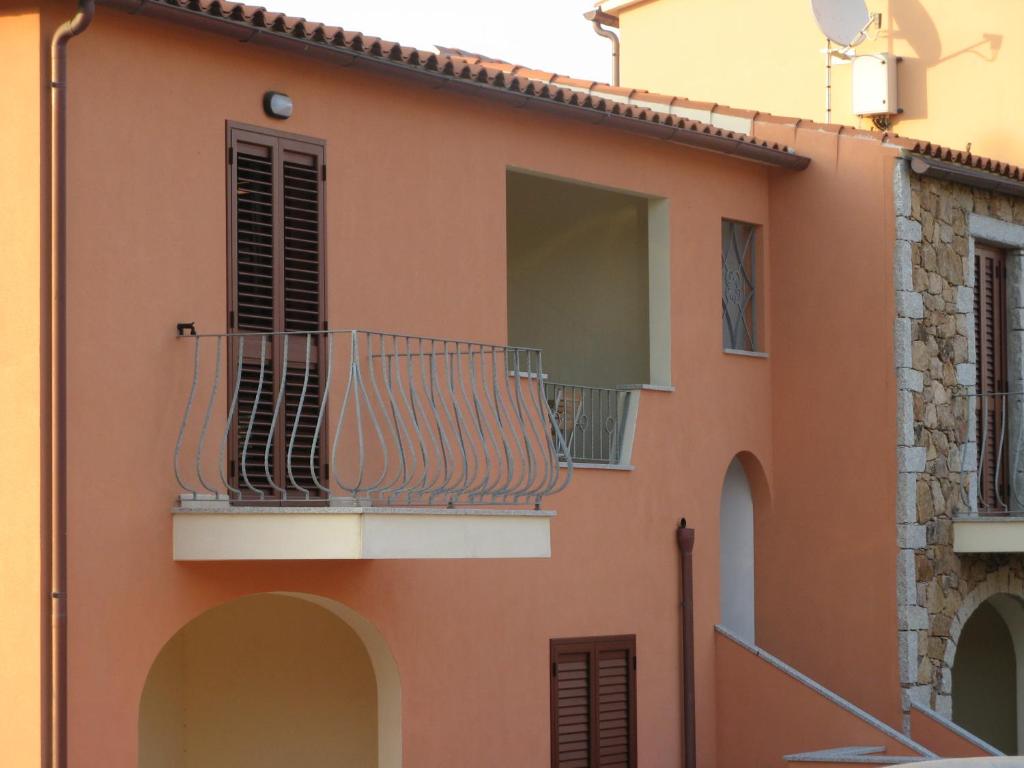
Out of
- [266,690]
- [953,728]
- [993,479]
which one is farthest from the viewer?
[993,479]

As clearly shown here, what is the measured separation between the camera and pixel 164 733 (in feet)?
45.3

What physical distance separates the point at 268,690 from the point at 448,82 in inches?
199

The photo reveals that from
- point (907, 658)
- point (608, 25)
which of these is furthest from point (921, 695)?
point (608, 25)

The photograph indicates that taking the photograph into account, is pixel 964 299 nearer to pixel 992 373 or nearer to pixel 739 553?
pixel 992 373

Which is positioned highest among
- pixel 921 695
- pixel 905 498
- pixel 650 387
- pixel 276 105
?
pixel 276 105

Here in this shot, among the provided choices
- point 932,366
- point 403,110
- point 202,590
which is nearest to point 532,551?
point 202,590

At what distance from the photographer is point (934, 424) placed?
15.9 m

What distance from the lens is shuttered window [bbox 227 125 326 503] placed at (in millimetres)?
11484

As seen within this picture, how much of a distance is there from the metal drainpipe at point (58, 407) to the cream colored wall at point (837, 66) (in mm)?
10920

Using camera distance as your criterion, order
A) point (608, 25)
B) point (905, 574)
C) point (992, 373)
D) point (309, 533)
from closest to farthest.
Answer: point (309, 533)
point (905, 574)
point (992, 373)
point (608, 25)

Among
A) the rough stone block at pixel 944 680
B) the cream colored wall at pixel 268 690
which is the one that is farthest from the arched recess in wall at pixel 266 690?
the rough stone block at pixel 944 680

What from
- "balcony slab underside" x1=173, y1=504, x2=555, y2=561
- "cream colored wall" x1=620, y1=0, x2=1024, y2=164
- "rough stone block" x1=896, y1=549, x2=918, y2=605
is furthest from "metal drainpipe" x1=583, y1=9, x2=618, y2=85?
"balcony slab underside" x1=173, y1=504, x2=555, y2=561

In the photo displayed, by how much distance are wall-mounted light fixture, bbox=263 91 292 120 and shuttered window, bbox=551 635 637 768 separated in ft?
15.5
